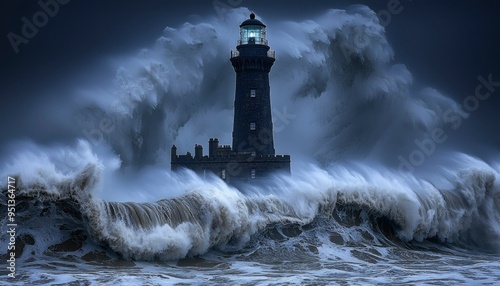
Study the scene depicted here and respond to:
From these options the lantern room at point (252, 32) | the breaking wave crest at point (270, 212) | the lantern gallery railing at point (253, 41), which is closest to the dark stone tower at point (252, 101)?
the lantern gallery railing at point (253, 41)

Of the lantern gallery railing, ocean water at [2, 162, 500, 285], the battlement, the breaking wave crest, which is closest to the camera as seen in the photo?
ocean water at [2, 162, 500, 285]

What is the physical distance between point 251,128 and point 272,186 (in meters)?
3.54

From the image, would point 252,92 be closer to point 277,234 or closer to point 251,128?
point 251,128

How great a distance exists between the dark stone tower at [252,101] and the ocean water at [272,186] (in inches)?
73.9

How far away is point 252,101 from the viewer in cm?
3694

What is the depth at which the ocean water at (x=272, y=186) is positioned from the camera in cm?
2058

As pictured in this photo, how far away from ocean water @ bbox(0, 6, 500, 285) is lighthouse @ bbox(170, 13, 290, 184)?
1.05 m

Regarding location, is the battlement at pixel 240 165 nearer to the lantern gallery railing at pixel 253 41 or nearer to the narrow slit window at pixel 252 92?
the narrow slit window at pixel 252 92

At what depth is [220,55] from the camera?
145 feet

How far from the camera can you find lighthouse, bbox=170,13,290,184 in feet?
120

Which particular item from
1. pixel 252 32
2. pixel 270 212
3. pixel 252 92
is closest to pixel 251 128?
pixel 252 92

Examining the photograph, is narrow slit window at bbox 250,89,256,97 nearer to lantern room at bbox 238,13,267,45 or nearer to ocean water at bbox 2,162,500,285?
lantern room at bbox 238,13,267,45

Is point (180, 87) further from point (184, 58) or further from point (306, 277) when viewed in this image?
point (306, 277)

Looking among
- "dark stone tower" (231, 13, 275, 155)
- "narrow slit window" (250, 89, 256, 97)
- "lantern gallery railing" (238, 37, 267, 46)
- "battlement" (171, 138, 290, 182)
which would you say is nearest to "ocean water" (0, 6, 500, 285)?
"battlement" (171, 138, 290, 182)
